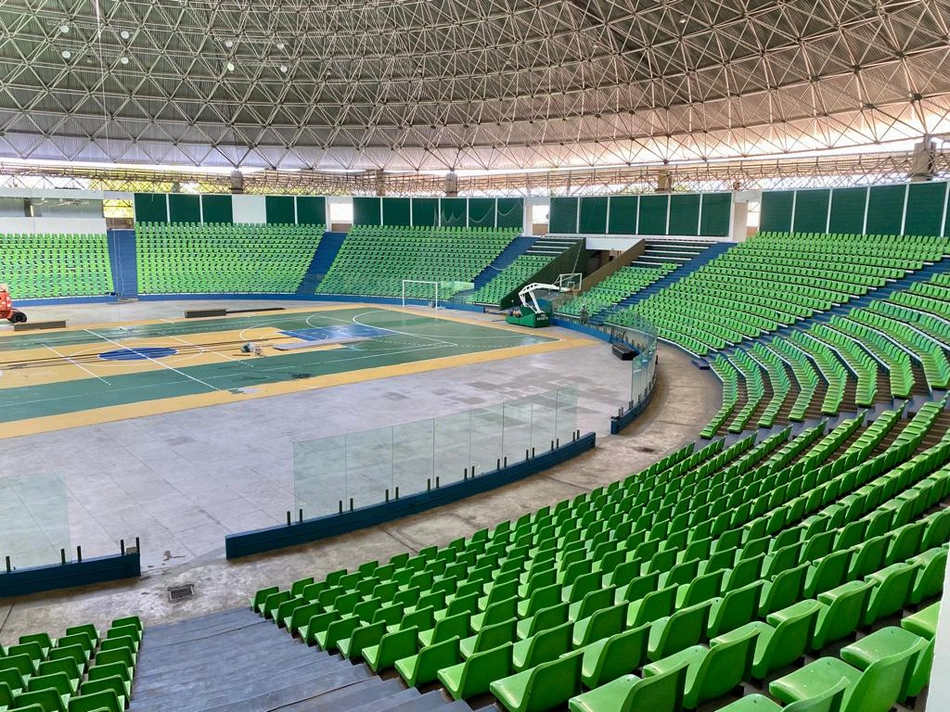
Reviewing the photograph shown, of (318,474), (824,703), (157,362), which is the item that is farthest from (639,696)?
(157,362)

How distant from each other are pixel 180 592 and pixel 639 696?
31.7ft

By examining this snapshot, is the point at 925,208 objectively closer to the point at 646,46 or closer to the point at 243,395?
the point at 646,46

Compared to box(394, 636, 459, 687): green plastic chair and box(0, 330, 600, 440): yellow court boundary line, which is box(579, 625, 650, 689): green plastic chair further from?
box(0, 330, 600, 440): yellow court boundary line

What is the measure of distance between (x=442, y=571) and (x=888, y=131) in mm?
42317

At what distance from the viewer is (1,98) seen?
162ft

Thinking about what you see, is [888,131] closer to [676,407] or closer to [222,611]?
[676,407]

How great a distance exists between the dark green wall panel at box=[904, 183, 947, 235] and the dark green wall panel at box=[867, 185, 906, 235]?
0.48 m

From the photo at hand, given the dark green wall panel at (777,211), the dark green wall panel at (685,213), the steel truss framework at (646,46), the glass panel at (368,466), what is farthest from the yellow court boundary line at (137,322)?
the glass panel at (368,466)

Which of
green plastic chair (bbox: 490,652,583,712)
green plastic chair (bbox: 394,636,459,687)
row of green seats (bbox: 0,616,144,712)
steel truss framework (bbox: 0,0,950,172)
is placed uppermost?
steel truss framework (bbox: 0,0,950,172)

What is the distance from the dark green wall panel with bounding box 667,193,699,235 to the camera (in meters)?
48.7

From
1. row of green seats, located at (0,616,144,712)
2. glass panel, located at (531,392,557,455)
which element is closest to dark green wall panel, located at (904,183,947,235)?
glass panel, located at (531,392,557,455)

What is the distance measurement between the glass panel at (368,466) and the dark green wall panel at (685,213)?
3900cm

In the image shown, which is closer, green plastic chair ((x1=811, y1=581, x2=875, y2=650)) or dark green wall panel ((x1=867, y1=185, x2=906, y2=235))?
green plastic chair ((x1=811, y1=581, x2=875, y2=650))

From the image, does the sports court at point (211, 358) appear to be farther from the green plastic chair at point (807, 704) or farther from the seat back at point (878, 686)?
the seat back at point (878, 686)
